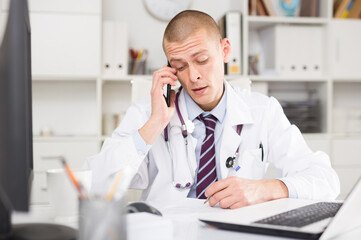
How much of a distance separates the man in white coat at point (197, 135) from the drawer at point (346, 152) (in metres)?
1.60

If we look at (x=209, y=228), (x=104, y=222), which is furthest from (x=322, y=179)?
(x=104, y=222)

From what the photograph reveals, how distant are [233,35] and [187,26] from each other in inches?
59.3

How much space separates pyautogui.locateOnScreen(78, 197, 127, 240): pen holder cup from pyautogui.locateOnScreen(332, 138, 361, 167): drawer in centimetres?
280

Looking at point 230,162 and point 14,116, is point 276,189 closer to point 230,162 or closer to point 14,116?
point 230,162

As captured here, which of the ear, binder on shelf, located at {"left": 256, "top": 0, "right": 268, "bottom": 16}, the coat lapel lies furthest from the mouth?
binder on shelf, located at {"left": 256, "top": 0, "right": 268, "bottom": 16}

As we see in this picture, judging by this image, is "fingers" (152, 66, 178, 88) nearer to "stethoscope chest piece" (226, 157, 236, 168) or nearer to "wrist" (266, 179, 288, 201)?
"stethoscope chest piece" (226, 157, 236, 168)

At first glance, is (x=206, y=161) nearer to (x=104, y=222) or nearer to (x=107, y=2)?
(x=104, y=222)

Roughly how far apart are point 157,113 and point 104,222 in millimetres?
919

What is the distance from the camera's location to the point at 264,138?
1645 millimetres

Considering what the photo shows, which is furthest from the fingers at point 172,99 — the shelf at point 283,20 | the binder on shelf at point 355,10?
the binder on shelf at point 355,10

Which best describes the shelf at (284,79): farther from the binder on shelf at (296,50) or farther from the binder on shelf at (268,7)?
the binder on shelf at (268,7)

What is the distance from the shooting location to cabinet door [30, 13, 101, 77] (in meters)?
2.87

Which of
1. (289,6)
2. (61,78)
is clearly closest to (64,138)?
(61,78)

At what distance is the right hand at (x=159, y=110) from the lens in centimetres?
146
